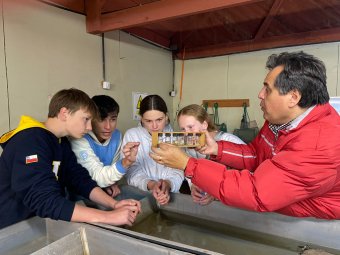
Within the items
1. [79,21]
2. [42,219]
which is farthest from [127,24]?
[42,219]

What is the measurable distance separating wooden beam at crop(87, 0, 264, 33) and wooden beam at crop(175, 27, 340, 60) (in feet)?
5.18

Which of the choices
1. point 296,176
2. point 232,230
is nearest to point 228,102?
point 232,230

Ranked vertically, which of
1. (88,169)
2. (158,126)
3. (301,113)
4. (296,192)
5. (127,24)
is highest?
(127,24)

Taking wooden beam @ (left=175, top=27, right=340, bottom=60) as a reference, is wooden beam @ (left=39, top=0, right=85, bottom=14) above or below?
above

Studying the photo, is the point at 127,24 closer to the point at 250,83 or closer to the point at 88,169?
the point at 88,169

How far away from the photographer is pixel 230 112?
3.75m

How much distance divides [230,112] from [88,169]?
2.70 m

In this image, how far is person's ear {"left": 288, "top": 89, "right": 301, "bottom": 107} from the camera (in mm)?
925

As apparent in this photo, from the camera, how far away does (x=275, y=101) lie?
97 centimetres

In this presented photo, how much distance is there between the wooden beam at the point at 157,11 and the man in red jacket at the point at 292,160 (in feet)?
3.91

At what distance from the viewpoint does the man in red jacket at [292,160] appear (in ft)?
2.70

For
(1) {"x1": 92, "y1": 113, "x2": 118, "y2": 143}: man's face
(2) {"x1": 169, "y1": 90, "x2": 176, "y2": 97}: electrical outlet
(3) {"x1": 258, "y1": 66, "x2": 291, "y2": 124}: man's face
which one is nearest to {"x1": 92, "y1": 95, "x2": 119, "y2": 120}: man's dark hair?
(1) {"x1": 92, "y1": 113, "x2": 118, "y2": 143}: man's face

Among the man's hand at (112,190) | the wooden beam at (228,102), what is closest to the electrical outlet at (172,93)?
the wooden beam at (228,102)

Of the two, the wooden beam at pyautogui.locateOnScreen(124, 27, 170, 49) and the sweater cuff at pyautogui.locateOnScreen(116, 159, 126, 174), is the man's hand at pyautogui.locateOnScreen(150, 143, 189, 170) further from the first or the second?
the wooden beam at pyautogui.locateOnScreen(124, 27, 170, 49)
